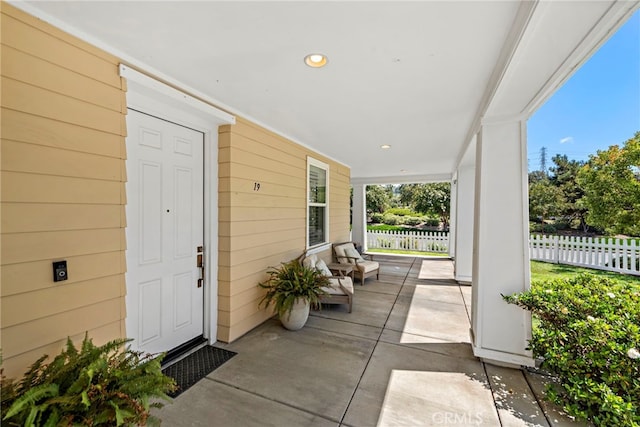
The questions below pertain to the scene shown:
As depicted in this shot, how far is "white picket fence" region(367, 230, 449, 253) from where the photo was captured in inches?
386

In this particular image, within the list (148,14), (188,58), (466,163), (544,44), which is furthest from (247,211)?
(466,163)

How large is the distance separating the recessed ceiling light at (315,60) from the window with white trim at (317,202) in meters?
2.75

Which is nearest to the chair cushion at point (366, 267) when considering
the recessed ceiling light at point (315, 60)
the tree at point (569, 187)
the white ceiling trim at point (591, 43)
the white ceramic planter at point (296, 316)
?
the white ceramic planter at point (296, 316)

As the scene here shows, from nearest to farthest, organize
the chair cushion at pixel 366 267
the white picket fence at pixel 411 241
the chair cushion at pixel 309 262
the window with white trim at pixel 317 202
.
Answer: the chair cushion at pixel 309 262 → the window with white trim at pixel 317 202 → the chair cushion at pixel 366 267 → the white picket fence at pixel 411 241

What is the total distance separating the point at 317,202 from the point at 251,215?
224 cm

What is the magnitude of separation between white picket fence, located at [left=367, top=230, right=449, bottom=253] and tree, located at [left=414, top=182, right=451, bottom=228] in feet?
11.3

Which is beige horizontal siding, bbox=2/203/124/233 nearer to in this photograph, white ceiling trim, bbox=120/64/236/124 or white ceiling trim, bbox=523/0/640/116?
white ceiling trim, bbox=120/64/236/124

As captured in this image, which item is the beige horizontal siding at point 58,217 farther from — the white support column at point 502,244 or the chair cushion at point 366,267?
the chair cushion at point 366,267

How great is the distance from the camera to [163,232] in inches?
99.3

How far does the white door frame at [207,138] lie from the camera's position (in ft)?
7.66

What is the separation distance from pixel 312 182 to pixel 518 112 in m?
3.33

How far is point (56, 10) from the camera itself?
1.51 meters

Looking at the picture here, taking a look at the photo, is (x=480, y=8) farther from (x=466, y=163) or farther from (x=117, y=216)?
(x=466, y=163)

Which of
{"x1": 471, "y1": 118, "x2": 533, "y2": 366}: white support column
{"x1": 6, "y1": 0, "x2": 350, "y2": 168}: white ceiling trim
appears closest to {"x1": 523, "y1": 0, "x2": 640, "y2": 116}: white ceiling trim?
{"x1": 471, "y1": 118, "x2": 533, "y2": 366}: white support column
